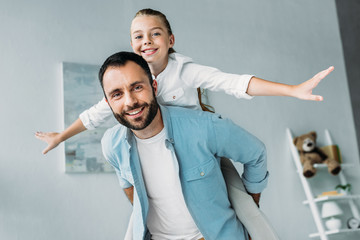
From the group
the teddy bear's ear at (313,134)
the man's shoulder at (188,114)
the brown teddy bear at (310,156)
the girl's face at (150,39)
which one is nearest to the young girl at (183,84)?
the girl's face at (150,39)

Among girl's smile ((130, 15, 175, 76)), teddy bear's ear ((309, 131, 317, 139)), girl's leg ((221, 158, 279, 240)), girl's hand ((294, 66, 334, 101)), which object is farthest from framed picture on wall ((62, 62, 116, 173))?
girl's hand ((294, 66, 334, 101))

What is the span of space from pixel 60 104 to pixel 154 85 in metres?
1.58

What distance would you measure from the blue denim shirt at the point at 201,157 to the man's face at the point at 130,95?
0.08 m

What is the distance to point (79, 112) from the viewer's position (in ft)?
9.73

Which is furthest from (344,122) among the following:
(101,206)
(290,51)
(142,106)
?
(142,106)

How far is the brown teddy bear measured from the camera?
3.62 meters

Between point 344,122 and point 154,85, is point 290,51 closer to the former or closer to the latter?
point 344,122

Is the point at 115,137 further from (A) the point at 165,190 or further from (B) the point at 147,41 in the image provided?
(B) the point at 147,41

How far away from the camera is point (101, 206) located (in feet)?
9.59

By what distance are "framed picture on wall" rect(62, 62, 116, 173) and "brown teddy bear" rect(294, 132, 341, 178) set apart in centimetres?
159

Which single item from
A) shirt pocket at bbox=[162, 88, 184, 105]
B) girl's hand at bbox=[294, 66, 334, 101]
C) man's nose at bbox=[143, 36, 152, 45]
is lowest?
girl's hand at bbox=[294, 66, 334, 101]

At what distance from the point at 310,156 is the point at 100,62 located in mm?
1849

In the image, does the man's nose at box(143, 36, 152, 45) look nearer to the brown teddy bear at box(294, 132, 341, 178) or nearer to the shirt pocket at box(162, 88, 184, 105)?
the shirt pocket at box(162, 88, 184, 105)

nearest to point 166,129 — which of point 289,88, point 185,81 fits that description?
point 185,81
